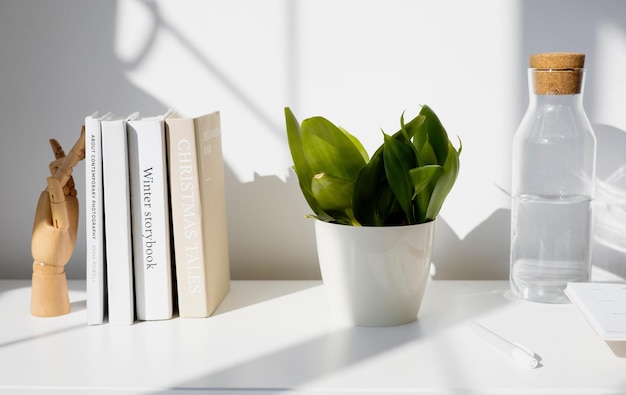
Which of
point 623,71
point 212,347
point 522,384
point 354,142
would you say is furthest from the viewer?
point 623,71

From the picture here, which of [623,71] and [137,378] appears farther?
[623,71]

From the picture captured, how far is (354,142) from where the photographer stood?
1041 mm

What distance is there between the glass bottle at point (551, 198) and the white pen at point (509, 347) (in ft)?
0.59

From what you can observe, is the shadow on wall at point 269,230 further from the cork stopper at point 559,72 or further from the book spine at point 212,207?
the cork stopper at point 559,72

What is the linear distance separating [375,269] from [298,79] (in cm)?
39

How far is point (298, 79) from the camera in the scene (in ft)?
3.93

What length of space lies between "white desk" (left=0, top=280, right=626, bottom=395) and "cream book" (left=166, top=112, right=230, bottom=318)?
0.04 m

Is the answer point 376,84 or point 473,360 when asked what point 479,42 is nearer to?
point 376,84

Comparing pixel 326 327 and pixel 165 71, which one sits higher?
pixel 165 71

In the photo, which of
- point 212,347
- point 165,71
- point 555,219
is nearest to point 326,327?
point 212,347

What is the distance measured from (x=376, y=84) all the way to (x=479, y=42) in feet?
0.56

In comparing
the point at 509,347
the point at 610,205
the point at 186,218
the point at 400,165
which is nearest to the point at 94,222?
the point at 186,218

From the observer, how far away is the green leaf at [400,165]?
0.90 meters

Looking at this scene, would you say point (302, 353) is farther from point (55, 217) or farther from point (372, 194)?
point (55, 217)
